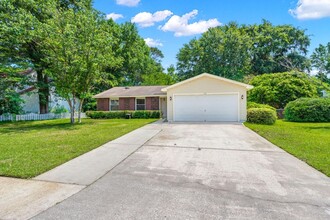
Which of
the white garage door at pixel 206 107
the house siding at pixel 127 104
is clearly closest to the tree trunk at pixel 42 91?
the house siding at pixel 127 104

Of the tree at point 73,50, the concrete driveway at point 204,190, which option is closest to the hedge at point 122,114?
the tree at point 73,50

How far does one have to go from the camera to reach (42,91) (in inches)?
830

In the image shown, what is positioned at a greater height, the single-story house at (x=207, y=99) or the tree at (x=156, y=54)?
the tree at (x=156, y=54)

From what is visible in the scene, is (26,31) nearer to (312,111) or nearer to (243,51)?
(312,111)

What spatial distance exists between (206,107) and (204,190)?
12864 millimetres

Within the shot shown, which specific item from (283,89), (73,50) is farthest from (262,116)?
(73,50)

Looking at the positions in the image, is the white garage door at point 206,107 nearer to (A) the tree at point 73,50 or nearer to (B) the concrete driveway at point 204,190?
(A) the tree at point 73,50

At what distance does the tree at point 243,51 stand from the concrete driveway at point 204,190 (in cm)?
2646

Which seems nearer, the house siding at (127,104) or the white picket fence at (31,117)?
the white picket fence at (31,117)

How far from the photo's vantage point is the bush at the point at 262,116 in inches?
573

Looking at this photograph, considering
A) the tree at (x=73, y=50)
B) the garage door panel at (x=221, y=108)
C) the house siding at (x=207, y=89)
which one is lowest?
the garage door panel at (x=221, y=108)

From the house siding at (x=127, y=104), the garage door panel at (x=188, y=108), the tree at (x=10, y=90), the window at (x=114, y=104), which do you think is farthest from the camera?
the window at (x=114, y=104)

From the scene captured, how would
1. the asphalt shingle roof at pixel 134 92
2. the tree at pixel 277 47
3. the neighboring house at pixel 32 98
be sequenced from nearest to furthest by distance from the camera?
the asphalt shingle roof at pixel 134 92 < the neighboring house at pixel 32 98 < the tree at pixel 277 47

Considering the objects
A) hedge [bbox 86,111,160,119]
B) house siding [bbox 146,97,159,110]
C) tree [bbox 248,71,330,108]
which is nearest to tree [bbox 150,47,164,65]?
house siding [bbox 146,97,159,110]
